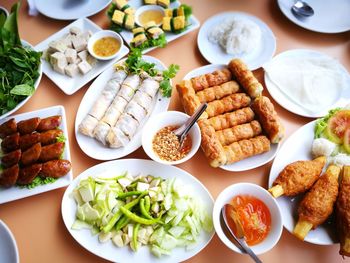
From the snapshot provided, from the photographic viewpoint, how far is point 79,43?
270 cm

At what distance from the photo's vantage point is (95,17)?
3004 mm

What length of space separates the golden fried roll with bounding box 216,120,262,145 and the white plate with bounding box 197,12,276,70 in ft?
1.78

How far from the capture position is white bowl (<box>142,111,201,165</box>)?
2.21 metres

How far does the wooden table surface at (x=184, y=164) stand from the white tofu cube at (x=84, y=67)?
0.12 metres

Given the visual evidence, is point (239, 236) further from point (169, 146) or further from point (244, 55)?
point (244, 55)

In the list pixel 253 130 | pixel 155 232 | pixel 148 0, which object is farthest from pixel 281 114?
pixel 148 0

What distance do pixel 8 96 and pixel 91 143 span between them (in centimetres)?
67

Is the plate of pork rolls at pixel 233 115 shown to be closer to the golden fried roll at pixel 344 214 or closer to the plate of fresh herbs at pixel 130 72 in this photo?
the plate of fresh herbs at pixel 130 72

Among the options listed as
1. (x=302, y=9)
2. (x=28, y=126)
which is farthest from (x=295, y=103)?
(x=28, y=126)

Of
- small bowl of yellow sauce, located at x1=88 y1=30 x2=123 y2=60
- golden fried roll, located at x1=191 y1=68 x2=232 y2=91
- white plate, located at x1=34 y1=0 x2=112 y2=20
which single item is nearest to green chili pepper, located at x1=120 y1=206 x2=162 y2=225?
golden fried roll, located at x1=191 y1=68 x2=232 y2=91

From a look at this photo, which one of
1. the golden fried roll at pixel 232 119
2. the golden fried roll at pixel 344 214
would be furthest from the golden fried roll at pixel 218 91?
the golden fried roll at pixel 344 214

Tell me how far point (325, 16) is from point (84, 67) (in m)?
2.14

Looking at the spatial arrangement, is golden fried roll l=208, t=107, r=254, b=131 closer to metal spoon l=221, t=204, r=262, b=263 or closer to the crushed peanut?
the crushed peanut

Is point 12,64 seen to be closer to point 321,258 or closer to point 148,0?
point 148,0
